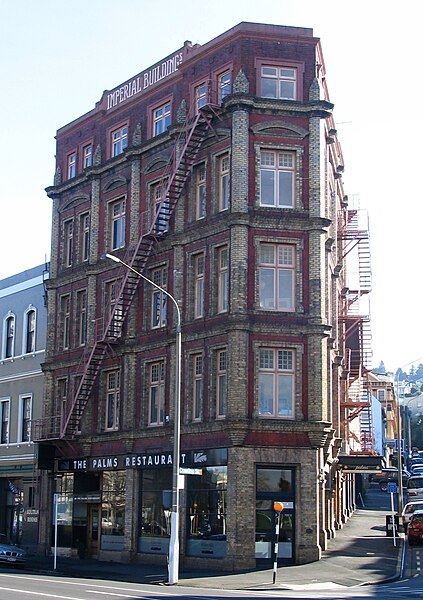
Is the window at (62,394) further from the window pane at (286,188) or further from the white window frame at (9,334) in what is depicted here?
the window pane at (286,188)

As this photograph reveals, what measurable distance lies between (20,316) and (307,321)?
20978mm

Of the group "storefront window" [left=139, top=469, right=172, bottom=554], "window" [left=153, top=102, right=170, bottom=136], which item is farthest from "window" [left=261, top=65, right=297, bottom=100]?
"storefront window" [left=139, top=469, right=172, bottom=554]

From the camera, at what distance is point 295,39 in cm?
3653

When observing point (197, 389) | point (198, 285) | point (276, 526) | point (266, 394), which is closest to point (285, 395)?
point (266, 394)

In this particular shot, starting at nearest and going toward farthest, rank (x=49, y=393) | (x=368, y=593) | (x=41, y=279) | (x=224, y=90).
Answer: (x=368, y=593) → (x=224, y=90) → (x=49, y=393) → (x=41, y=279)

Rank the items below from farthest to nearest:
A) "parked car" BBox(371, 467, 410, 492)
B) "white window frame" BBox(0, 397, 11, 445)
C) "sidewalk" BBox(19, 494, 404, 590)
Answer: "parked car" BBox(371, 467, 410, 492)
"white window frame" BBox(0, 397, 11, 445)
"sidewalk" BBox(19, 494, 404, 590)

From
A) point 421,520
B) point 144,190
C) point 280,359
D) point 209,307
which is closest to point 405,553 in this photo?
point 421,520

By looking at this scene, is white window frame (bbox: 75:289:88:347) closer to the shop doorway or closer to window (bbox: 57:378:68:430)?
window (bbox: 57:378:68:430)

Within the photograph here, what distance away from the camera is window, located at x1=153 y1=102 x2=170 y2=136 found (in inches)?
1590

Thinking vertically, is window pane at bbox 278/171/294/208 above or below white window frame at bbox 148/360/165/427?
above

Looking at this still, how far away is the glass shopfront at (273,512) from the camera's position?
33.0m

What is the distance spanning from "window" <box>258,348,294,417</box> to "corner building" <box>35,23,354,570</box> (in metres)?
0.05

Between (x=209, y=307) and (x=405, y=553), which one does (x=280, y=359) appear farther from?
(x=405, y=553)

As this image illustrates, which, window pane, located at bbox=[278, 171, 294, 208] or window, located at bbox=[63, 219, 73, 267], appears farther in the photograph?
window, located at bbox=[63, 219, 73, 267]
